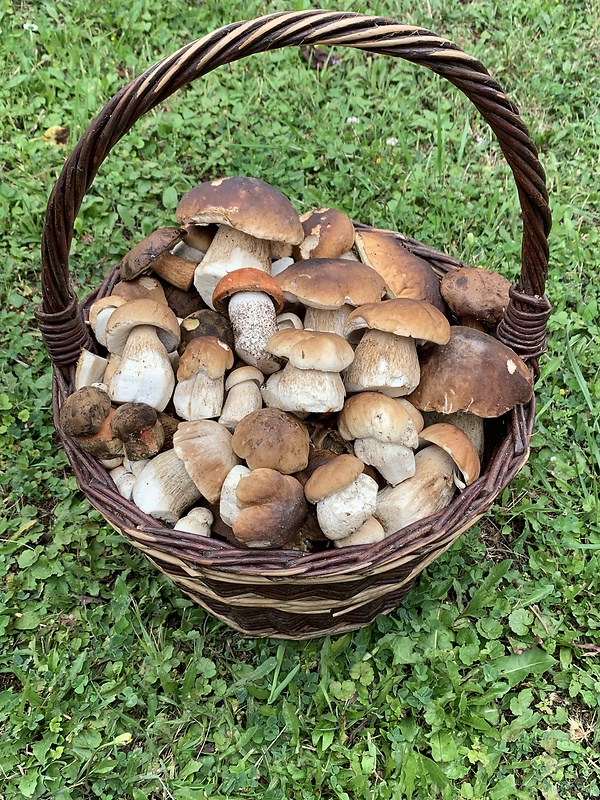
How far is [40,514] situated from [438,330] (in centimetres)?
175

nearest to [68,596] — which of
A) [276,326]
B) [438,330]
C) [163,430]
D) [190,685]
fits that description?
[190,685]

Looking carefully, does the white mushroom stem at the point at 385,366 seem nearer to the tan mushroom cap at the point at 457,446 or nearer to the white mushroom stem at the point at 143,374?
the tan mushroom cap at the point at 457,446

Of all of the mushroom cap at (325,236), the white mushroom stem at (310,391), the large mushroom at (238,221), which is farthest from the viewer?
the mushroom cap at (325,236)

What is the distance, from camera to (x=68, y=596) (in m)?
2.46

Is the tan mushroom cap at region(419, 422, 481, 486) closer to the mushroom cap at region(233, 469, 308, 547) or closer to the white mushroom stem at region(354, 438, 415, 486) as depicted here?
the white mushroom stem at region(354, 438, 415, 486)

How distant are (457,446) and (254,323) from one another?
0.76 metres

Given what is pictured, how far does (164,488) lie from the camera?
203cm

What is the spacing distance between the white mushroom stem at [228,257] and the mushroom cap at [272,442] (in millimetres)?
605

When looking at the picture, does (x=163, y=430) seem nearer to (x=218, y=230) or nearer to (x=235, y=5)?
(x=218, y=230)

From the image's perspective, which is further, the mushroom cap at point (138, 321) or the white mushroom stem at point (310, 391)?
the mushroom cap at point (138, 321)

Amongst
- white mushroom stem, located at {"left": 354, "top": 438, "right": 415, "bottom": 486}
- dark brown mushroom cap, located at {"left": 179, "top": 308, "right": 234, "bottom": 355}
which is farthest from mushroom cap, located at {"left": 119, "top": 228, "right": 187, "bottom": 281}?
white mushroom stem, located at {"left": 354, "top": 438, "right": 415, "bottom": 486}

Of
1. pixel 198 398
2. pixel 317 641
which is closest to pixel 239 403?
pixel 198 398

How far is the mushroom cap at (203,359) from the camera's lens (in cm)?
210

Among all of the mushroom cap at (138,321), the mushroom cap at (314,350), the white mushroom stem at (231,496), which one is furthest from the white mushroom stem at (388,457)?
the mushroom cap at (138,321)
